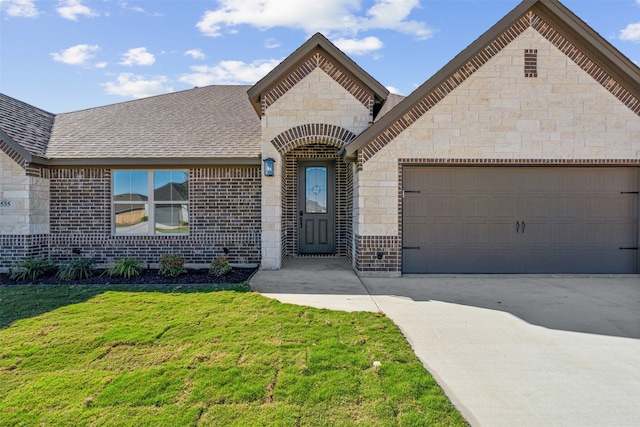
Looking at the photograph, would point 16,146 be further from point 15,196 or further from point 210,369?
point 210,369

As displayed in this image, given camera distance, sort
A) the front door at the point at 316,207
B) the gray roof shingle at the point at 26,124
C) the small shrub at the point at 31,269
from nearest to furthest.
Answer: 1. the small shrub at the point at 31,269
2. the gray roof shingle at the point at 26,124
3. the front door at the point at 316,207

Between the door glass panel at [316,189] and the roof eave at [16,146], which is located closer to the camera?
the roof eave at [16,146]

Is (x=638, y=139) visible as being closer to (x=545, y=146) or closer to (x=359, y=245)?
(x=545, y=146)

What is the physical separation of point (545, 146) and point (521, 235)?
200 cm

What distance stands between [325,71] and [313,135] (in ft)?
5.03

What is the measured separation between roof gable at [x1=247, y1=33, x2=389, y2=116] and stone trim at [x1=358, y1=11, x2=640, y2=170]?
1.20 metres

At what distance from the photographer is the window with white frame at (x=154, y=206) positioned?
10.3 m

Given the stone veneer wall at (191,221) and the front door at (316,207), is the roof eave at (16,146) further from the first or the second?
the front door at (316,207)

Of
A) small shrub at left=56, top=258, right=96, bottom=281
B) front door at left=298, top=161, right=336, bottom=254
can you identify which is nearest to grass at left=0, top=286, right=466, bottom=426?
small shrub at left=56, top=258, right=96, bottom=281

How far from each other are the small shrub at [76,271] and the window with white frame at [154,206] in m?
1.53

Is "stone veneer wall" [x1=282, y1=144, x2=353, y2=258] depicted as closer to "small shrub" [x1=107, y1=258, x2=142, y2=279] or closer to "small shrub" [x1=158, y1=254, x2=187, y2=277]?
"small shrub" [x1=158, y1=254, x2=187, y2=277]

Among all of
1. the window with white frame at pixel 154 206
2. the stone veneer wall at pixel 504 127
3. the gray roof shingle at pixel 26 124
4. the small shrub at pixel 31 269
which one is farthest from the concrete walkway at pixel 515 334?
the gray roof shingle at pixel 26 124

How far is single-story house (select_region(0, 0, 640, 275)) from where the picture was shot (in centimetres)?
855

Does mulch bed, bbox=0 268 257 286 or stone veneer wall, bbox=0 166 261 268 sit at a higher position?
stone veneer wall, bbox=0 166 261 268
